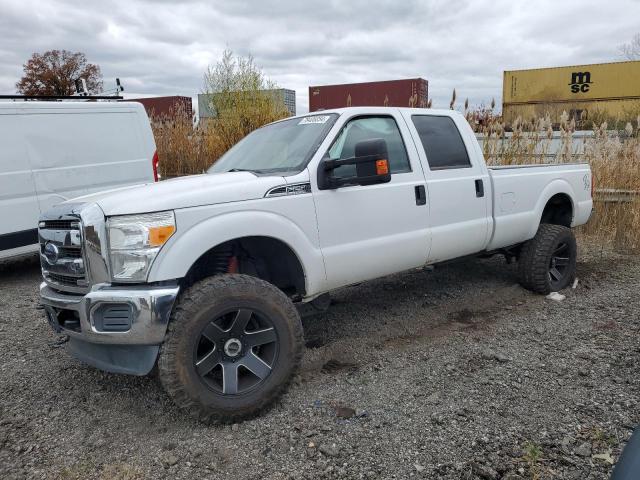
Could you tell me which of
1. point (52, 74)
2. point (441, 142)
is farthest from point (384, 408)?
point (52, 74)

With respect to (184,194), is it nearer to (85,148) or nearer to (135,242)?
(135,242)

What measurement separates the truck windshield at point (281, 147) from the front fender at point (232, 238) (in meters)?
0.48

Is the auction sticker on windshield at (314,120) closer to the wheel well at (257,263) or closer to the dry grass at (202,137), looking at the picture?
the wheel well at (257,263)

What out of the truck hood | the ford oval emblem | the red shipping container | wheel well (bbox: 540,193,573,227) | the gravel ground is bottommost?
the gravel ground

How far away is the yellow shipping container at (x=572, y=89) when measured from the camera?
72.9ft

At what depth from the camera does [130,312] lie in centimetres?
273

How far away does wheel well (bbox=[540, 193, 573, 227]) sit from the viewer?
552 cm

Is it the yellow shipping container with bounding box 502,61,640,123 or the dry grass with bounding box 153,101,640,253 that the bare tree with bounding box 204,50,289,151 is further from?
the yellow shipping container with bounding box 502,61,640,123

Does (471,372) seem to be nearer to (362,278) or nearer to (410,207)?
(362,278)

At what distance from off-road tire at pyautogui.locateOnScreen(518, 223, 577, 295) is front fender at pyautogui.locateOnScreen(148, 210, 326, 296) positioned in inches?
105

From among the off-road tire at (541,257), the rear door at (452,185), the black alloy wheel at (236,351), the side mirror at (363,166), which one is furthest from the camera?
the off-road tire at (541,257)

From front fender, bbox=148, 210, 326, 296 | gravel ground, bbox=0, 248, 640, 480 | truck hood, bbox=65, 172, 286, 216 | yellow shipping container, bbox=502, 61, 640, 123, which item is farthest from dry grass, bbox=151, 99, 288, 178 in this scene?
yellow shipping container, bbox=502, 61, 640, 123

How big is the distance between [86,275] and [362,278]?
1.82 m

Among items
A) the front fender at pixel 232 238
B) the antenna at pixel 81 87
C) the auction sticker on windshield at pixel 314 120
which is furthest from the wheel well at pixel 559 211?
the antenna at pixel 81 87
